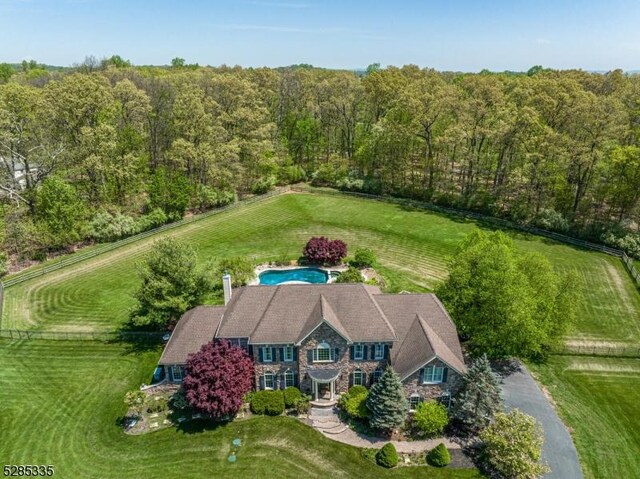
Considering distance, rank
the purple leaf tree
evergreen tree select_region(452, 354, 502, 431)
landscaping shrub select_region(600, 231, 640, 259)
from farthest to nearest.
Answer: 1. landscaping shrub select_region(600, 231, 640, 259)
2. the purple leaf tree
3. evergreen tree select_region(452, 354, 502, 431)

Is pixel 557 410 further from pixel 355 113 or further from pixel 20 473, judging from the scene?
pixel 355 113

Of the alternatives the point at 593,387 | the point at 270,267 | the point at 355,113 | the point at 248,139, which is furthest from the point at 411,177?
the point at 593,387

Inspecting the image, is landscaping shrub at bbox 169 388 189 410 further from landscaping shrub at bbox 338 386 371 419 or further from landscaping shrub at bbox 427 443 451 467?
landscaping shrub at bbox 427 443 451 467

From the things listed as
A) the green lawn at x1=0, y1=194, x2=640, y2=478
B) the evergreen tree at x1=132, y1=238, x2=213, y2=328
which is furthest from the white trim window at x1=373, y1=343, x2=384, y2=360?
the evergreen tree at x1=132, y1=238, x2=213, y2=328

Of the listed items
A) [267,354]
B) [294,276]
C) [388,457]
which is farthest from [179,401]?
[294,276]

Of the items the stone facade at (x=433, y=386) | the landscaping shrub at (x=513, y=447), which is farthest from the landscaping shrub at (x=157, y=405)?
the landscaping shrub at (x=513, y=447)

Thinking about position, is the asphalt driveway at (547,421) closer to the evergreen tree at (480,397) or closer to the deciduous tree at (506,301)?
the deciduous tree at (506,301)

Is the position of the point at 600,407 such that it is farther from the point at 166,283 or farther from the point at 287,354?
the point at 166,283
